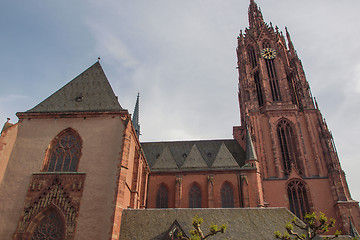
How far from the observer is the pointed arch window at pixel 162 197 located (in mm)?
23125

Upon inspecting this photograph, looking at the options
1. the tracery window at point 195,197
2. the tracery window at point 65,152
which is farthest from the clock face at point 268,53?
the tracery window at point 65,152

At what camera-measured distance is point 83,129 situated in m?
16.1

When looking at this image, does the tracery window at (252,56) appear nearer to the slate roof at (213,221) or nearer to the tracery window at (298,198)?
the tracery window at (298,198)

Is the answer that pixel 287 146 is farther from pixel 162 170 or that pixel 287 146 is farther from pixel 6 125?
pixel 6 125

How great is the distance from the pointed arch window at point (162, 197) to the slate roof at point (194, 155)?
5.36 feet

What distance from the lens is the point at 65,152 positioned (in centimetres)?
1548

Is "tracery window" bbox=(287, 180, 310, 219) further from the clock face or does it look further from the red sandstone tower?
the clock face

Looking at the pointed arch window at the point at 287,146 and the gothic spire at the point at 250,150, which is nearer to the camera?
the gothic spire at the point at 250,150

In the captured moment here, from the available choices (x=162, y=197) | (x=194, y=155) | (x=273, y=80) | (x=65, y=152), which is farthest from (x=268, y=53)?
(x=65, y=152)

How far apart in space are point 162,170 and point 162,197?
2.31 metres

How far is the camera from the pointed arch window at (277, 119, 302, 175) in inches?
1008

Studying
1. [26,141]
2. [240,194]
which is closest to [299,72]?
[240,194]

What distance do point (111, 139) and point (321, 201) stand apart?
1820 cm

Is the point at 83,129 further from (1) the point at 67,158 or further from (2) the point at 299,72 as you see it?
(2) the point at 299,72
